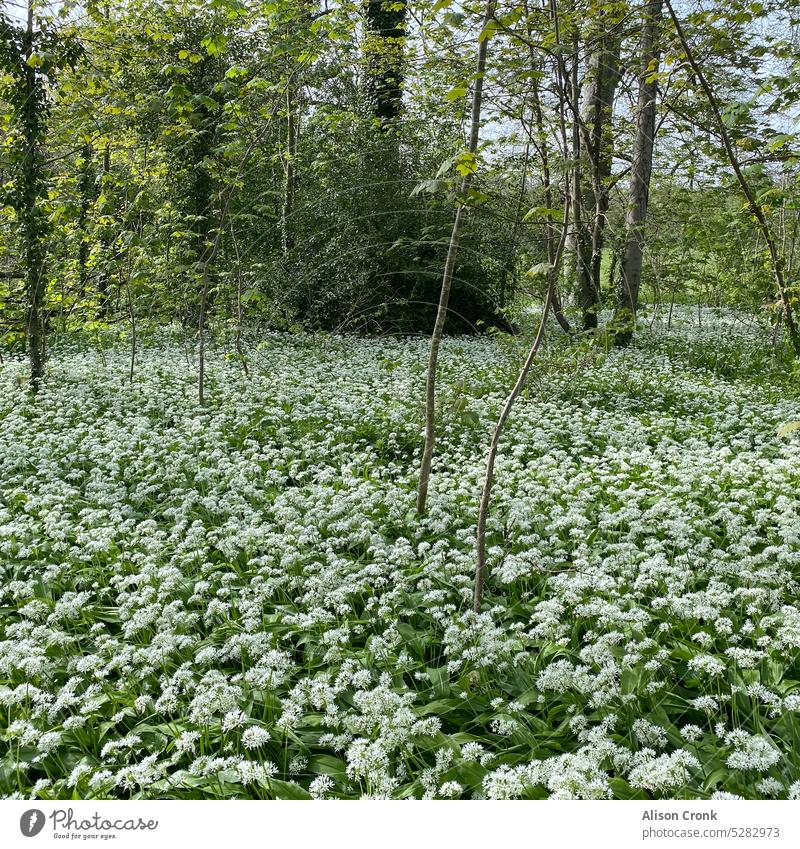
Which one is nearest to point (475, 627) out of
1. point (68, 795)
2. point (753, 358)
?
point (68, 795)

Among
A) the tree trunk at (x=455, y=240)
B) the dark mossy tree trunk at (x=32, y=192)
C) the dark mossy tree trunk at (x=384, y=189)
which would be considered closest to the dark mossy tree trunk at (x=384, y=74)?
the dark mossy tree trunk at (x=384, y=189)

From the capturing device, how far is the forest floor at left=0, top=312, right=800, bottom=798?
231 cm

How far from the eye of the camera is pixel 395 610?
129 inches

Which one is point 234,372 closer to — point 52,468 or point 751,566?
A: point 52,468

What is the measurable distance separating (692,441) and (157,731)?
14.6ft

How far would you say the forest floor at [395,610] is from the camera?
2.31 m

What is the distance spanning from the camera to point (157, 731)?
2.58m
